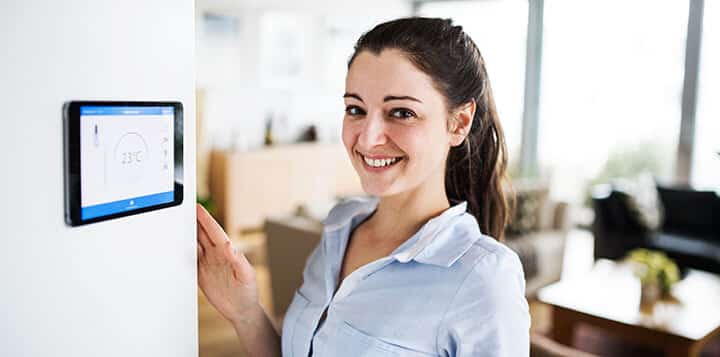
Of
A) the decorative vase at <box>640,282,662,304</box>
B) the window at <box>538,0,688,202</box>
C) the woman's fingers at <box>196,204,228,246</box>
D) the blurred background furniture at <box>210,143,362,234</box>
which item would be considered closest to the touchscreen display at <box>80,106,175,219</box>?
the woman's fingers at <box>196,204,228,246</box>

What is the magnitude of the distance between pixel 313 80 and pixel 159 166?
239 inches

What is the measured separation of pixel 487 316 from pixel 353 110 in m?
0.44

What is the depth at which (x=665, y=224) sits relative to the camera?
475cm

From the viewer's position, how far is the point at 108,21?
81cm

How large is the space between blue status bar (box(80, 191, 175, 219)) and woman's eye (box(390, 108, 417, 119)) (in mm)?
412

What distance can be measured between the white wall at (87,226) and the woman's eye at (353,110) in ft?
1.07

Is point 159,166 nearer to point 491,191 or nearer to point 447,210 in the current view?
point 447,210

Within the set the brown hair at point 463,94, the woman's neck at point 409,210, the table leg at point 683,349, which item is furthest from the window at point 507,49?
the woman's neck at point 409,210

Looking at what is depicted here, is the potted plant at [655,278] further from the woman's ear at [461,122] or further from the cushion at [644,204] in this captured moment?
the woman's ear at [461,122]

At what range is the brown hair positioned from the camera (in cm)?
118

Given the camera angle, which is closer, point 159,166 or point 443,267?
point 159,166

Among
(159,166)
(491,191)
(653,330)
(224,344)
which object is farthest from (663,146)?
(159,166)

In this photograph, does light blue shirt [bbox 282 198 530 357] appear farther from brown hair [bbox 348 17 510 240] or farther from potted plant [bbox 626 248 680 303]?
potted plant [bbox 626 248 680 303]

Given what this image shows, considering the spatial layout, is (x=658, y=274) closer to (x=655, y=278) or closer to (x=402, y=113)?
(x=655, y=278)
